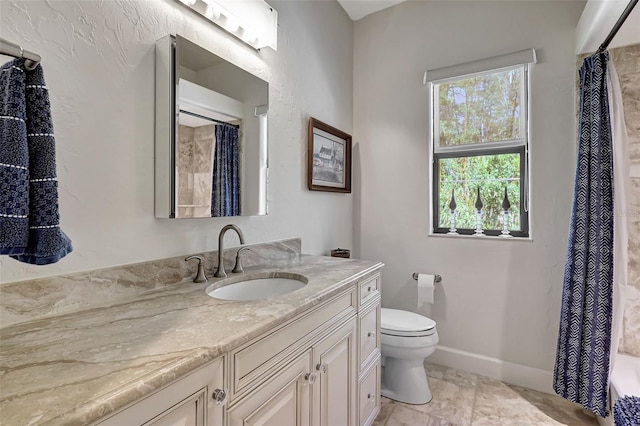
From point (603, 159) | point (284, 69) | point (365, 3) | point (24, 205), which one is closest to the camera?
point (24, 205)

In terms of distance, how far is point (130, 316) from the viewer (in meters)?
0.87

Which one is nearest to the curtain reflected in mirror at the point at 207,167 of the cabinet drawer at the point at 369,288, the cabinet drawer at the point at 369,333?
the cabinet drawer at the point at 369,288

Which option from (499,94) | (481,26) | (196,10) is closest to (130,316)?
(196,10)

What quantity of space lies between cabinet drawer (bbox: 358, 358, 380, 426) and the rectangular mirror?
101cm

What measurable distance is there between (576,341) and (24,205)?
2.37 m

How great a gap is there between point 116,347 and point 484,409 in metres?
2.03

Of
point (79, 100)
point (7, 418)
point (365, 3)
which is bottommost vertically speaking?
point (7, 418)

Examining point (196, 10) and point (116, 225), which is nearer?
point (116, 225)

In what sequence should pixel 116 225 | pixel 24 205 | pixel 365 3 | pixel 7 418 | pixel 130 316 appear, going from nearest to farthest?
pixel 7 418 < pixel 24 205 < pixel 130 316 < pixel 116 225 < pixel 365 3

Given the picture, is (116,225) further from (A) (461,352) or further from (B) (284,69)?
(A) (461,352)

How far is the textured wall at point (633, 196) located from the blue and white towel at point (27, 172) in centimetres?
267

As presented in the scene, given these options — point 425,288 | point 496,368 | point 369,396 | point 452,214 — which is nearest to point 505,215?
point 452,214

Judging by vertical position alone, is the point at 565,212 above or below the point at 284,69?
below

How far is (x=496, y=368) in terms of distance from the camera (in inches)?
84.4
